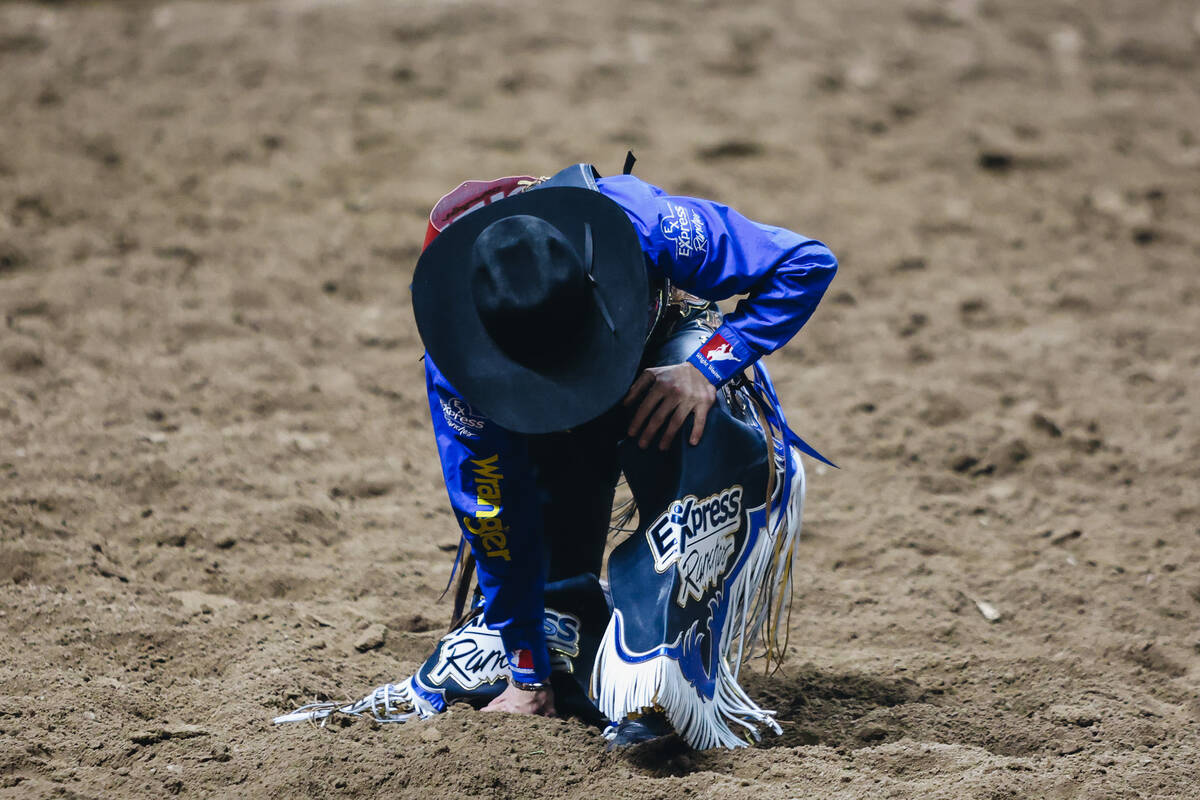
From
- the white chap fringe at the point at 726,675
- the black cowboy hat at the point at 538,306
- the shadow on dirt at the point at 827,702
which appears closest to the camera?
the black cowboy hat at the point at 538,306

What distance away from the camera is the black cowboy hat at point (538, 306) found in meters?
2.36

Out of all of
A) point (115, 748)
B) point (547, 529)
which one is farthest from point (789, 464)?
point (115, 748)

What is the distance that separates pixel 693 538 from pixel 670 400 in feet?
1.01

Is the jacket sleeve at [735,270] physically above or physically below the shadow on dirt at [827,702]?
above

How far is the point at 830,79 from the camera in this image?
6750 millimetres

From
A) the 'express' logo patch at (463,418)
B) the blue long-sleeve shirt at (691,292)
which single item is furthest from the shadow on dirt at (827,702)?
the 'express' logo patch at (463,418)

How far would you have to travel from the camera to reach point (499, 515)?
270 centimetres

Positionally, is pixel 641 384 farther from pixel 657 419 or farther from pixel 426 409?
pixel 426 409

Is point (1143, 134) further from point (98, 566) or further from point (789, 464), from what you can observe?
point (98, 566)

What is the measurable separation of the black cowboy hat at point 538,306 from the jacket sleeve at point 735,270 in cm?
13

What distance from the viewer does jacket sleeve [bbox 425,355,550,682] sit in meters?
2.65

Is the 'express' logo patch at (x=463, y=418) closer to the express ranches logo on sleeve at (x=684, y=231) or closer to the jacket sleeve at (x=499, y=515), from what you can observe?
the jacket sleeve at (x=499, y=515)

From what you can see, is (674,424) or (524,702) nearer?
(674,424)

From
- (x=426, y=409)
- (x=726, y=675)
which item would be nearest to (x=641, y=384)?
(x=726, y=675)
